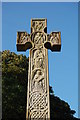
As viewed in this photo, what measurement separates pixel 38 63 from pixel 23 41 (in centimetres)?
96

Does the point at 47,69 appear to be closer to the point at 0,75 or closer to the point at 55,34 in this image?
the point at 55,34

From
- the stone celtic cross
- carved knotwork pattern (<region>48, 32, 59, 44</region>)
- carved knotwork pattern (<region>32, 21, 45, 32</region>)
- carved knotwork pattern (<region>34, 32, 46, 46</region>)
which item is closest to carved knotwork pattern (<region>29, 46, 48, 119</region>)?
the stone celtic cross

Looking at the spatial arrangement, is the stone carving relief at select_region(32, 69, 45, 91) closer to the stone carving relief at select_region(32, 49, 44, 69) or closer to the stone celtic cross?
the stone celtic cross

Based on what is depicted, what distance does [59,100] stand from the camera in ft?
63.7

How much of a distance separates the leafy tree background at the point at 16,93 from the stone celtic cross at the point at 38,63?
841 centimetres

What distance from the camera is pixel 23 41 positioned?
744cm

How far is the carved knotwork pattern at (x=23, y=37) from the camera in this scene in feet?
24.4

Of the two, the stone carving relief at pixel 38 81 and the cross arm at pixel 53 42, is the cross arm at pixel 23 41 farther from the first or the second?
the stone carving relief at pixel 38 81

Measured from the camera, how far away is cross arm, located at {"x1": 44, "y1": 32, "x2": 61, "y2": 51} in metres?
7.42

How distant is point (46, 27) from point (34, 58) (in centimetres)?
128

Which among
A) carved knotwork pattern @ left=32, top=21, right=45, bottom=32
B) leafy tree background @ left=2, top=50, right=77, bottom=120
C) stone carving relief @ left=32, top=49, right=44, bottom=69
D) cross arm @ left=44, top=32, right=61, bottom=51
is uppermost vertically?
carved knotwork pattern @ left=32, top=21, right=45, bottom=32

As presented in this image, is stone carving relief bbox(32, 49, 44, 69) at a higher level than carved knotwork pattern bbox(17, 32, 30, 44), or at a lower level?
lower

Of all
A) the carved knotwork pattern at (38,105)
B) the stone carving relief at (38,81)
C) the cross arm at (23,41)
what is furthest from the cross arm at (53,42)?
the carved knotwork pattern at (38,105)

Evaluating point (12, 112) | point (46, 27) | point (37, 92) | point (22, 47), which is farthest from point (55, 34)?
point (12, 112)
